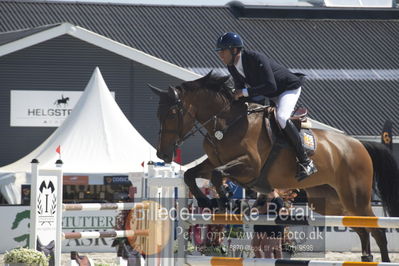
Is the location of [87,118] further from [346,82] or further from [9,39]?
[346,82]

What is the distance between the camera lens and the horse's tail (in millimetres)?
7715

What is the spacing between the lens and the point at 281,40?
2303cm

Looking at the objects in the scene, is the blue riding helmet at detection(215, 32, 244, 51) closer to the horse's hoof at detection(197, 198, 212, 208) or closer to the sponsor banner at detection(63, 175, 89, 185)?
the horse's hoof at detection(197, 198, 212, 208)

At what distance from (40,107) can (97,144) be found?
6683mm

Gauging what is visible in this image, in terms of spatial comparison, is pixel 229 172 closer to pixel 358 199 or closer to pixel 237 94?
pixel 237 94

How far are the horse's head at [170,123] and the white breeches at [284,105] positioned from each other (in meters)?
0.80

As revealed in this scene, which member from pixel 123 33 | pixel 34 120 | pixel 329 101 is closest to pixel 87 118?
pixel 34 120

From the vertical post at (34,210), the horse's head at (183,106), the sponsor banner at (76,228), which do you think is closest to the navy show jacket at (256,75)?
the horse's head at (183,106)

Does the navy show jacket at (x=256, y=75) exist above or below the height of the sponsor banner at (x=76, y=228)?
above

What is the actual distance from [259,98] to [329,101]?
15162 millimetres

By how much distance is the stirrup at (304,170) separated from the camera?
22.2ft

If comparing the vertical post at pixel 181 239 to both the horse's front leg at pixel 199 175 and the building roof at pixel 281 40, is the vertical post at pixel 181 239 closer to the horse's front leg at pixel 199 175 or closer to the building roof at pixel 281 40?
the horse's front leg at pixel 199 175

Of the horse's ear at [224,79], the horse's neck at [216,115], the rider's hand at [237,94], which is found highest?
the horse's ear at [224,79]

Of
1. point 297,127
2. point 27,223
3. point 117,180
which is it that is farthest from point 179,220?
point 117,180
